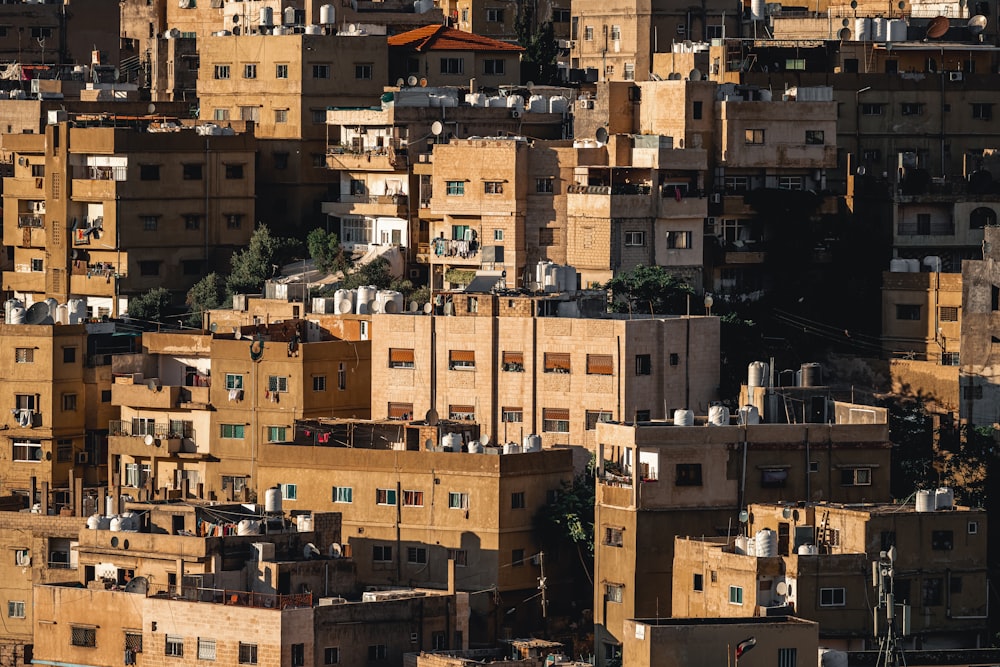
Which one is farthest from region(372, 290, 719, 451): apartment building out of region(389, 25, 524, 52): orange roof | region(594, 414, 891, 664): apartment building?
region(389, 25, 524, 52): orange roof

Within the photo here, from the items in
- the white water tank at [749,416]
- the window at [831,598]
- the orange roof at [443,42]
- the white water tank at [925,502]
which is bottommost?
the window at [831,598]

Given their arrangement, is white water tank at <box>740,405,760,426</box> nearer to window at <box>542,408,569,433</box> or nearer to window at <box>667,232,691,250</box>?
window at <box>542,408,569,433</box>

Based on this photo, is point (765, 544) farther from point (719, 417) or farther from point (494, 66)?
point (494, 66)

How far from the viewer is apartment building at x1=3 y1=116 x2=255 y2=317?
87062mm

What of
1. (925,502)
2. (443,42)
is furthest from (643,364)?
(443,42)

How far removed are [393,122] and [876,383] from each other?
1477 centimetres

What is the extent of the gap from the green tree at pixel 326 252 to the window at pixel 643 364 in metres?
14.0

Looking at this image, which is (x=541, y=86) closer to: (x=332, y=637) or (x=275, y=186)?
(x=275, y=186)

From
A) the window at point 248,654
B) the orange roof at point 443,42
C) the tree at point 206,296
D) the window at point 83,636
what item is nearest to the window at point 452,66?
the orange roof at point 443,42

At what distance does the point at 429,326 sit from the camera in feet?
244

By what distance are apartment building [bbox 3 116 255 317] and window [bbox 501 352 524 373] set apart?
1565 centimetres

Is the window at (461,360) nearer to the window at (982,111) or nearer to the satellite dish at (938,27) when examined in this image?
the window at (982,111)

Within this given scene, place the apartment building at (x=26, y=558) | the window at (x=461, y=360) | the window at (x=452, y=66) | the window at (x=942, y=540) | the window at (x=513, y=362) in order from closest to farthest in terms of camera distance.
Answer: the window at (x=942, y=540)
the apartment building at (x=26, y=558)
the window at (x=513, y=362)
the window at (x=461, y=360)
the window at (x=452, y=66)

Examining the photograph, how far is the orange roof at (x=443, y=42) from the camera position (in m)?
93.0
